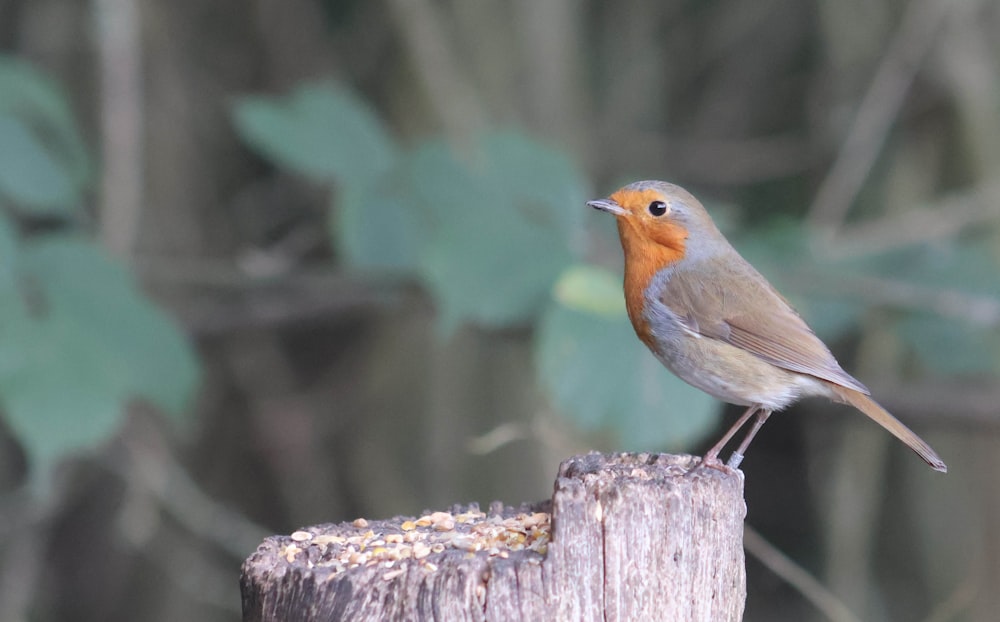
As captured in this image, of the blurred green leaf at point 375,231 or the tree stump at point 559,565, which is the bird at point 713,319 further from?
the blurred green leaf at point 375,231

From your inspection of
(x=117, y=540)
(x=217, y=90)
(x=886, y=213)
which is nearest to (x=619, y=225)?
(x=886, y=213)

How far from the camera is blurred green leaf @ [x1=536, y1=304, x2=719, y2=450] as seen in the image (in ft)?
10.9

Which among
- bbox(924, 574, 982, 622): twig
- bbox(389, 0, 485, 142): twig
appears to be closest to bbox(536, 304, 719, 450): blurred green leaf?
bbox(924, 574, 982, 622): twig

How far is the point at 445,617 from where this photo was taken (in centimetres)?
174

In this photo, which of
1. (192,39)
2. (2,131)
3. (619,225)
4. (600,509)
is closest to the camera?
(600,509)

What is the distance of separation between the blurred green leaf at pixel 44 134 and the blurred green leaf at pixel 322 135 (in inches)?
23.8

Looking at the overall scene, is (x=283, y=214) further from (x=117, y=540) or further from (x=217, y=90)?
(x=117, y=540)

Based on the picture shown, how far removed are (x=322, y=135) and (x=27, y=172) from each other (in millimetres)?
1053

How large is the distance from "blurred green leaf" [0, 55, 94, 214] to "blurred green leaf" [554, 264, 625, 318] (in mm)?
1805

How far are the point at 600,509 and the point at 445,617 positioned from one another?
0.32m

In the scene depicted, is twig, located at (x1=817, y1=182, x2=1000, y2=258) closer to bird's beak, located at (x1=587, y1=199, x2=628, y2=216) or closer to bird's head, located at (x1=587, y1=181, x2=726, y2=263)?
bird's head, located at (x1=587, y1=181, x2=726, y2=263)

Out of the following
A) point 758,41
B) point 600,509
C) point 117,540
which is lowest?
point 600,509

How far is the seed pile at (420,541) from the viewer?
1927mm

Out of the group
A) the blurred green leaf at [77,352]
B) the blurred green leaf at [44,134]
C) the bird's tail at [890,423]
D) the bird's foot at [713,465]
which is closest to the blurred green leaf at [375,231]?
the blurred green leaf at [77,352]
